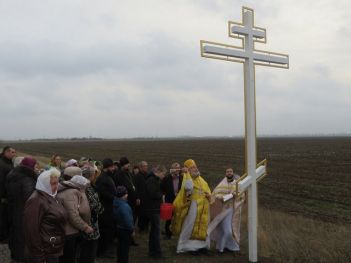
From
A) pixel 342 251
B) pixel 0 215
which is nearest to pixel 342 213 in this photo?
pixel 342 251

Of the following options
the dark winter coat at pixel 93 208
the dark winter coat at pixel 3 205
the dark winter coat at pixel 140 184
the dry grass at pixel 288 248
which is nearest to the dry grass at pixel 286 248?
the dry grass at pixel 288 248

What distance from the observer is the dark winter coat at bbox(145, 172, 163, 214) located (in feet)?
25.0

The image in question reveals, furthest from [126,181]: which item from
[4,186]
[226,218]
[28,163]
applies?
[28,163]

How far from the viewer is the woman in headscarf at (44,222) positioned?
4.39 meters

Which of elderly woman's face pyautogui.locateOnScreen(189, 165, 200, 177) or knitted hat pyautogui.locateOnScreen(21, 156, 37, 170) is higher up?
knitted hat pyautogui.locateOnScreen(21, 156, 37, 170)

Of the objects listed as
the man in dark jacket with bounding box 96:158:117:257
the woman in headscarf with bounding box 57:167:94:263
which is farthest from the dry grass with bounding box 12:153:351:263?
the woman in headscarf with bounding box 57:167:94:263

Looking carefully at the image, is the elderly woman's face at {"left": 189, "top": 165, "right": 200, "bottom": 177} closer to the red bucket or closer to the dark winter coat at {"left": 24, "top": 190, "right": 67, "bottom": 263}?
the red bucket

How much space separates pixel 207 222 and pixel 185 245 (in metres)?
0.59

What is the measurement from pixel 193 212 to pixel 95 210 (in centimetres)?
247

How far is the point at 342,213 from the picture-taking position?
13.8 metres

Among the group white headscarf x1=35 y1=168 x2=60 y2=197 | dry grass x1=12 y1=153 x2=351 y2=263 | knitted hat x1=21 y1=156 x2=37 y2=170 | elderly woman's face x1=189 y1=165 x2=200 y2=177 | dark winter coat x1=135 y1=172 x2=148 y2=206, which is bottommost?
dry grass x1=12 y1=153 x2=351 y2=263

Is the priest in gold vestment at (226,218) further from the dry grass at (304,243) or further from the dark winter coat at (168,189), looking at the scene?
the dark winter coat at (168,189)

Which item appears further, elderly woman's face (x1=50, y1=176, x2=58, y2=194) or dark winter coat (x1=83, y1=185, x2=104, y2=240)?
dark winter coat (x1=83, y1=185, x2=104, y2=240)

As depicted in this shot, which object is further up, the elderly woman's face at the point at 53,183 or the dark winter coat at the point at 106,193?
the elderly woman's face at the point at 53,183
